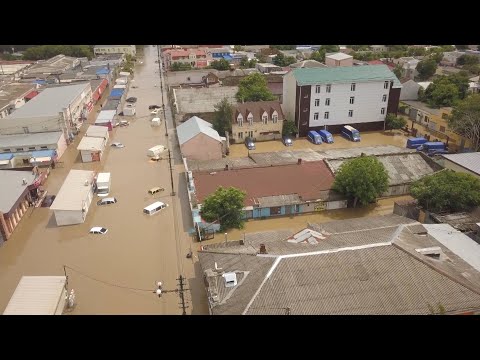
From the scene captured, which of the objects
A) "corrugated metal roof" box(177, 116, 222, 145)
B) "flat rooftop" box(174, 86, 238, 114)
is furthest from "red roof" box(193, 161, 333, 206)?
"flat rooftop" box(174, 86, 238, 114)

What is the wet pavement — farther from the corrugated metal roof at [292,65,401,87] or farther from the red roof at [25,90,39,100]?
the red roof at [25,90,39,100]

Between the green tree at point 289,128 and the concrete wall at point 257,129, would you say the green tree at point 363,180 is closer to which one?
the green tree at point 289,128

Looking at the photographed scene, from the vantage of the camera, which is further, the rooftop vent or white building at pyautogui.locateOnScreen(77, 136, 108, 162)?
white building at pyautogui.locateOnScreen(77, 136, 108, 162)

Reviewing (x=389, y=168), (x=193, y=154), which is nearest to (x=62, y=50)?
(x=193, y=154)

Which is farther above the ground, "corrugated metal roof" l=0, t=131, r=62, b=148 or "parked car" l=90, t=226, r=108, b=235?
"corrugated metal roof" l=0, t=131, r=62, b=148

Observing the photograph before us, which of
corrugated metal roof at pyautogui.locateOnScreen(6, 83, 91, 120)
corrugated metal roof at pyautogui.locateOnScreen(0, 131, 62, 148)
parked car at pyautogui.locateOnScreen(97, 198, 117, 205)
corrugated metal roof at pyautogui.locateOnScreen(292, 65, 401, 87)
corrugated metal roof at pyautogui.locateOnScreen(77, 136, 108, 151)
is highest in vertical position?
corrugated metal roof at pyautogui.locateOnScreen(292, 65, 401, 87)

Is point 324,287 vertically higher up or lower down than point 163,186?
higher up
